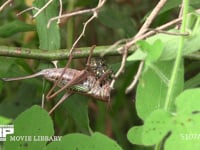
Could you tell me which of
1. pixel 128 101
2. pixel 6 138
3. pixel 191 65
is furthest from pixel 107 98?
pixel 128 101

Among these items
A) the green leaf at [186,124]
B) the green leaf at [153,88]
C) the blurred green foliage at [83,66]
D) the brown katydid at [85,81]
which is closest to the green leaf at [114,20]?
the blurred green foliage at [83,66]

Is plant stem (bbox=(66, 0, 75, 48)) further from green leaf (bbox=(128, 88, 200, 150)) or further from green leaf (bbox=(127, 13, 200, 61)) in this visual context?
green leaf (bbox=(128, 88, 200, 150))

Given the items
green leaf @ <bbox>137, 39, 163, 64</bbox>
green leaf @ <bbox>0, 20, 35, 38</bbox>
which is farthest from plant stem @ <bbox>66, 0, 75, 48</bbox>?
green leaf @ <bbox>137, 39, 163, 64</bbox>

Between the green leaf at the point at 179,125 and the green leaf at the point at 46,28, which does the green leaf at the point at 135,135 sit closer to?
the green leaf at the point at 179,125

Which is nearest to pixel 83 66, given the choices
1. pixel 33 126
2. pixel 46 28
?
pixel 46 28

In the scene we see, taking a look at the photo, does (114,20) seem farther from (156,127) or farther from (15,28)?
(156,127)

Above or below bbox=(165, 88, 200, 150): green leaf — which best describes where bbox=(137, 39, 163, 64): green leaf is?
above

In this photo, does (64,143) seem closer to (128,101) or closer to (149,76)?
(149,76)
